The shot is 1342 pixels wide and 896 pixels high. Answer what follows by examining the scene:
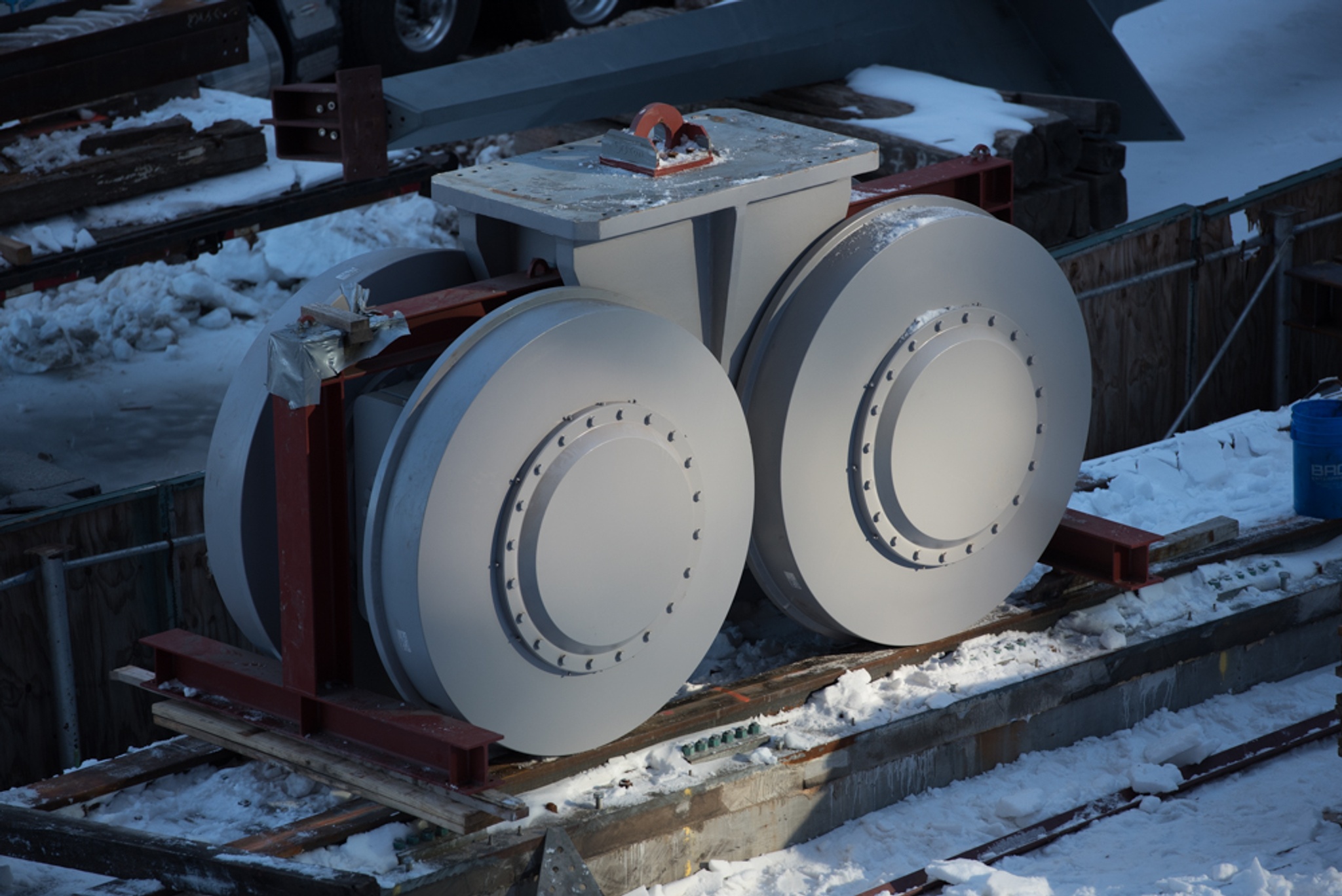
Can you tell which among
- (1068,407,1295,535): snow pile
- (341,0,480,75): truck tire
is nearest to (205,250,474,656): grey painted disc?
(1068,407,1295,535): snow pile

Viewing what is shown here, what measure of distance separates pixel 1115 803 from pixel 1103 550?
2.95 ft

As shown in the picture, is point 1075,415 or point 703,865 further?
point 1075,415

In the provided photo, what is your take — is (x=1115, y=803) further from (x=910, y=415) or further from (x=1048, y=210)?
(x=1048, y=210)

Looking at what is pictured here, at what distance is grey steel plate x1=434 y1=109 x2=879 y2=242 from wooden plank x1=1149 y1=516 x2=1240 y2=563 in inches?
76.0

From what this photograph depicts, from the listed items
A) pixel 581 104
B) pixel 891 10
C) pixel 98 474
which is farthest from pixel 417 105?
pixel 891 10

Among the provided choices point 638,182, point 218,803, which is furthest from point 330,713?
point 638,182

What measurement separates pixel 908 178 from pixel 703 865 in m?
2.26

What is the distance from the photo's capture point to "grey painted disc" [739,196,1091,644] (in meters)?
4.72

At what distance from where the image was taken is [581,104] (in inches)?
332

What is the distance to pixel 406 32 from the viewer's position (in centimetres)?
1314

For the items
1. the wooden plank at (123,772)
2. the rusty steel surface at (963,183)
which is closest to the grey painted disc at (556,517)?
the wooden plank at (123,772)

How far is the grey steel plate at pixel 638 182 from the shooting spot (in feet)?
14.0

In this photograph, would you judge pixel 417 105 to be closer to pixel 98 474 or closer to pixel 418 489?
pixel 98 474

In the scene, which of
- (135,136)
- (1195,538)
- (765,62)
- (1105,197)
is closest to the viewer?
(1195,538)
